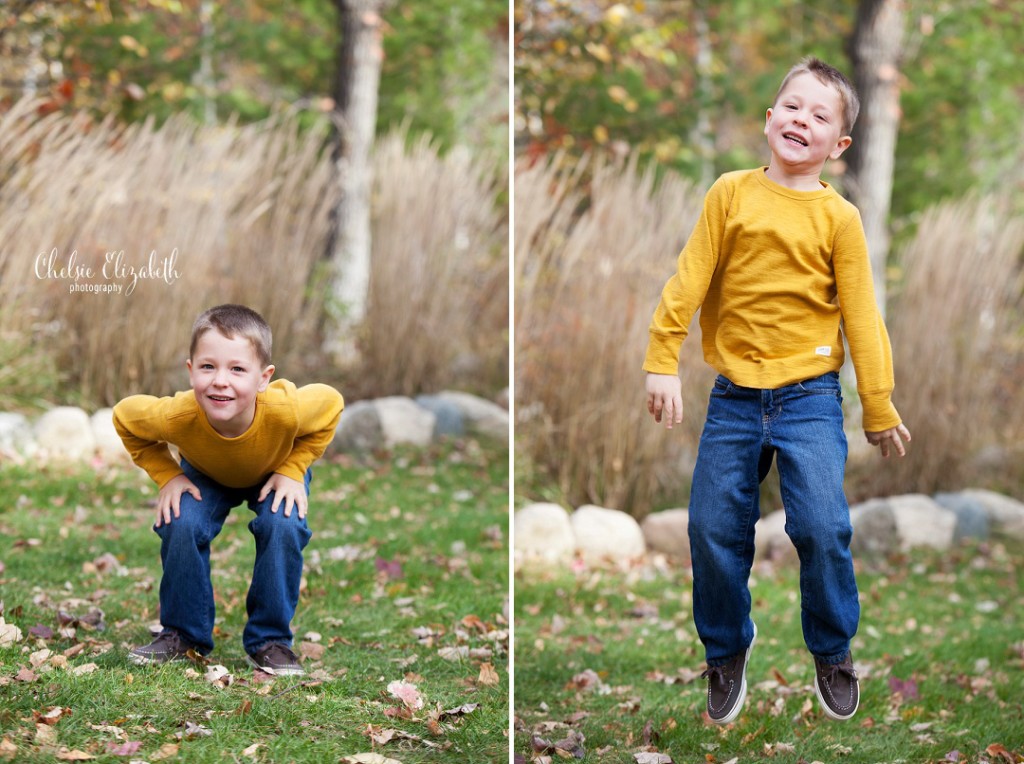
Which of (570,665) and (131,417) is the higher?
(131,417)

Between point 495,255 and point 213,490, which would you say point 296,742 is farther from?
point 495,255

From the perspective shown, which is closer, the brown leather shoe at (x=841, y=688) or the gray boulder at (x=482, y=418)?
the brown leather shoe at (x=841, y=688)

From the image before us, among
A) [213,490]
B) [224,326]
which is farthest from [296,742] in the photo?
[224,326]

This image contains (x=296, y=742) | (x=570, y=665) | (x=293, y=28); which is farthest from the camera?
(x=293, y=28)

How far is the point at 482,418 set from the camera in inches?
333

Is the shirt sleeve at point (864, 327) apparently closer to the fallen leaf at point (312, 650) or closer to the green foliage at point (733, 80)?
the fallen leaf at point (312, 650)

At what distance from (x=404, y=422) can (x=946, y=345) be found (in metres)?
3.39

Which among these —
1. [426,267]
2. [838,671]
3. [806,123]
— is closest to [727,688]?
[838,671]

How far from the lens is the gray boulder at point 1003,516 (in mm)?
7445

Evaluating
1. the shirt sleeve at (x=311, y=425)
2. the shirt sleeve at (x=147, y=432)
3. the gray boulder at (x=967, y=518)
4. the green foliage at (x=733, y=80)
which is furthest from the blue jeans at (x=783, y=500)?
the green foliage at (x=733, y=80)

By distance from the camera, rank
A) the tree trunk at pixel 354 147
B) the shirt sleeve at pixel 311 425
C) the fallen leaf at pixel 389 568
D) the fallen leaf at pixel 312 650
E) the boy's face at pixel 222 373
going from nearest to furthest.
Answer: the boy's face at pixel 222 373 → the shirt sleeve at pixel 311 425 → the fallen leaf at pixel 312 650 → the fallen leaf at pixel 389 568 → the tree trunk at pixel 354 147

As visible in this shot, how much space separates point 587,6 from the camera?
9148mm

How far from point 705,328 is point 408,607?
195cm

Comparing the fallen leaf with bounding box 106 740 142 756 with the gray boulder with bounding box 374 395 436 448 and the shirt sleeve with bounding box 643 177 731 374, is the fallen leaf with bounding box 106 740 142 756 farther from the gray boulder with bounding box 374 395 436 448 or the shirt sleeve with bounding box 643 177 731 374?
the gray boulder with bounding box 374 395 436 448
